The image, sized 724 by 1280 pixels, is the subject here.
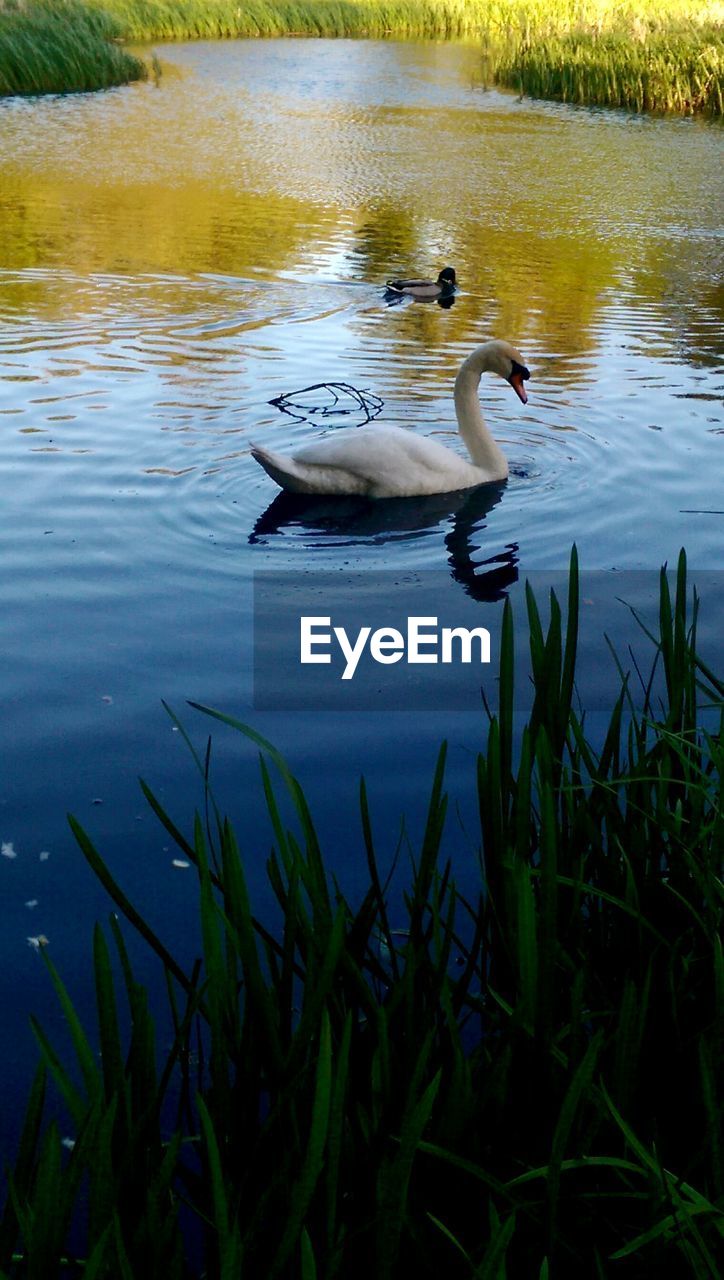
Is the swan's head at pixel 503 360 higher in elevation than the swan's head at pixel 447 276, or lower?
lower

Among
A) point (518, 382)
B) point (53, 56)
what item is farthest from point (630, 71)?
point (518, 382)

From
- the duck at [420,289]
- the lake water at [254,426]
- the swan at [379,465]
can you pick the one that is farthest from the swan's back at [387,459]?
the duck at [420,289]

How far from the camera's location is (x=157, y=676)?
4.66m

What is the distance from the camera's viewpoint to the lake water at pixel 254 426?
3.93 metres

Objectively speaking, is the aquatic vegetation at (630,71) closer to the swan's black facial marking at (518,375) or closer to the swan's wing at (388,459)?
the swan's black facial marking at (518,375)

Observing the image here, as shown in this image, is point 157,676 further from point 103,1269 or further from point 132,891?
point 103,1269

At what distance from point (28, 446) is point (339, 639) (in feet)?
8.99

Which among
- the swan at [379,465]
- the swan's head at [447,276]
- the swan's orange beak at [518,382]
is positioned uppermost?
the swan's head at [447,276]

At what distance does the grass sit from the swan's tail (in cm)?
362

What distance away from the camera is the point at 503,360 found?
23.0 ft

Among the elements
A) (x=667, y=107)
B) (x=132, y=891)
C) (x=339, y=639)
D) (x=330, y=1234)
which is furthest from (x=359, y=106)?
(x=330, y=1234)

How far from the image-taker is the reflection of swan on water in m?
5.71

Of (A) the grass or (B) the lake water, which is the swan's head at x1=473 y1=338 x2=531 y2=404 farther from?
(A) the grass

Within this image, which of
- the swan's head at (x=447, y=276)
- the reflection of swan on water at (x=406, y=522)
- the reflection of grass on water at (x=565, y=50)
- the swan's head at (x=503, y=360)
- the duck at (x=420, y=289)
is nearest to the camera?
the reflection of swan on water at (x=406, y=522)
